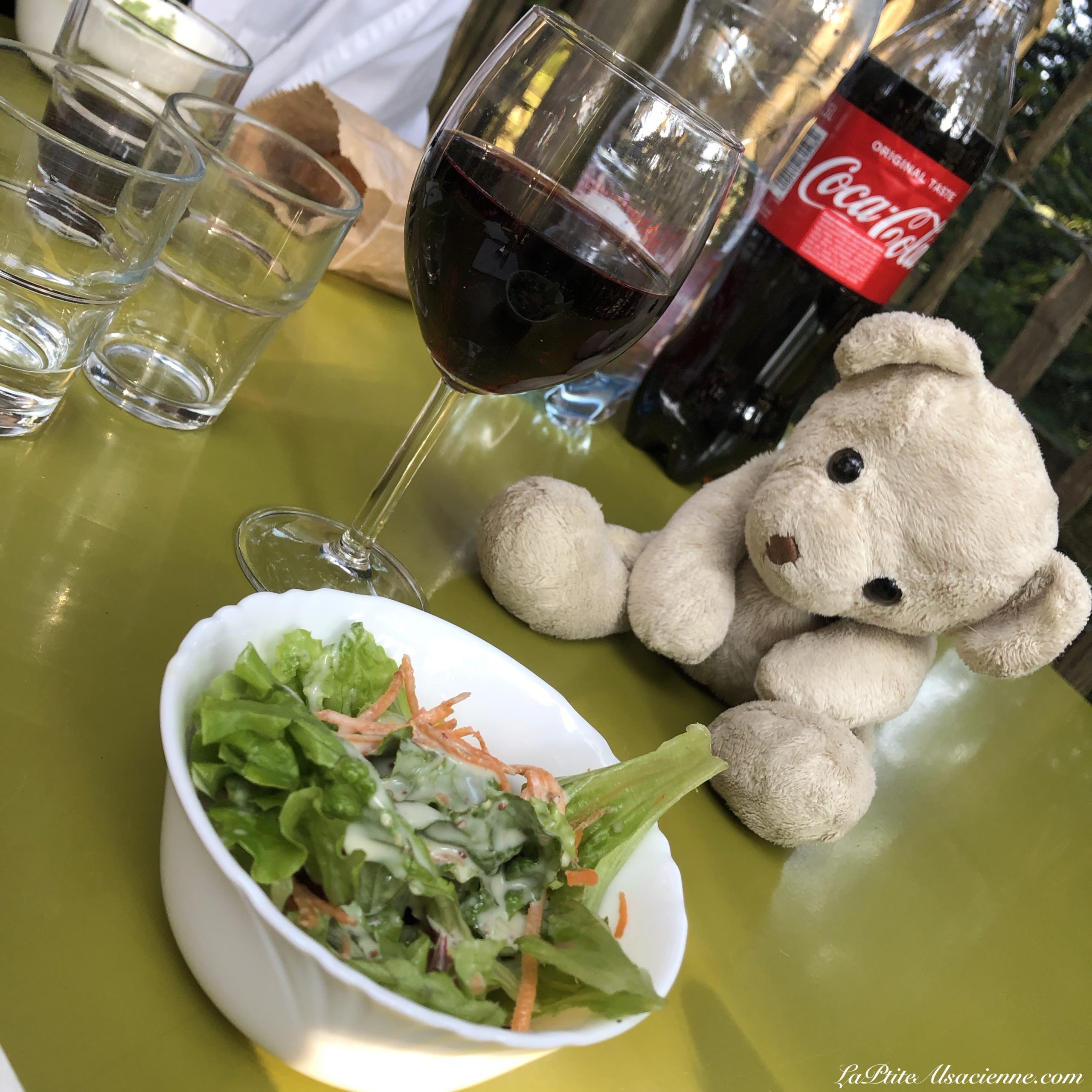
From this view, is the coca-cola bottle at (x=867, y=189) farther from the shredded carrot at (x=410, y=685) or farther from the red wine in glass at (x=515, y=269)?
the shredded carrot at (x=410, y=685)

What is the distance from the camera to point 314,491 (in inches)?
23.5

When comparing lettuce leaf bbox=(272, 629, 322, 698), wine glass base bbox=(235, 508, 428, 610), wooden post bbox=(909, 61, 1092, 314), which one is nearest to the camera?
lettuce leaf bbox=(272, 629, 322, 698)

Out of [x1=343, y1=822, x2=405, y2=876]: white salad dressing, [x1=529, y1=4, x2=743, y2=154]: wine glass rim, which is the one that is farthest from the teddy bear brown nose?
[x1=343, y1=822, x2=405, y2=876]: white salad dressing

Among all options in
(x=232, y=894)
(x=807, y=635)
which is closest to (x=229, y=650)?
(x=232, y=894)

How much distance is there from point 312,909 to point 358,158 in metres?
0.64

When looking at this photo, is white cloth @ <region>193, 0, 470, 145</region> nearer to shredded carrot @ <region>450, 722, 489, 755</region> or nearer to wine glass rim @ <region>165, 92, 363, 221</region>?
wine glass rim @ <region>165, 92, 363, 221</region>

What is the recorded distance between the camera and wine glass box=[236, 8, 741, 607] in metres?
0.45

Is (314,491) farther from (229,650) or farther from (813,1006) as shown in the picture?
(813,1006)

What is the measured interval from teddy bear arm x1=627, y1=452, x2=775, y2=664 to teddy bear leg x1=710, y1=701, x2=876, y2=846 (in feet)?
0.21

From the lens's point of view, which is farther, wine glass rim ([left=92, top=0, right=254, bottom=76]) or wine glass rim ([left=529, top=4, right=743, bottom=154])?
wine glass rim ([left=92, top=0, right=254, bottom=76])

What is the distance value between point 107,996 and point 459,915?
0.10 meters

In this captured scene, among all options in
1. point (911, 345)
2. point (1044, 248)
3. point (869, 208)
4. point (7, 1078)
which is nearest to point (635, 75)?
point (911, 345)

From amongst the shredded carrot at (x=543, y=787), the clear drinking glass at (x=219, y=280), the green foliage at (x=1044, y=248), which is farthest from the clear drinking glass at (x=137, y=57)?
the green foliage at (x=1044, y=248)

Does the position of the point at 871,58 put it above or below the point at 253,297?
above
